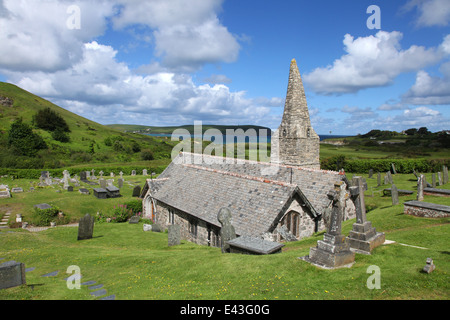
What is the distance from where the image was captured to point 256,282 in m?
8.43

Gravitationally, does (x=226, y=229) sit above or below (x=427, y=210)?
below

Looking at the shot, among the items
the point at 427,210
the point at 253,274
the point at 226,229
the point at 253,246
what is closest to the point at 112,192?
the point at 226,229

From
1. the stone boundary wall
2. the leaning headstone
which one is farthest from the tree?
the leaning headstone

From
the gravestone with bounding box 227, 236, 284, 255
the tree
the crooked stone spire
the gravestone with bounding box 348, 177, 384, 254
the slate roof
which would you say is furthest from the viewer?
the tree

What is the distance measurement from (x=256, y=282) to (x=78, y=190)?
3427 centimetres

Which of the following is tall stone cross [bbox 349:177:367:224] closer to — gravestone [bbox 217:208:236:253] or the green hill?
gravestone [bbox 217:208:236:253]

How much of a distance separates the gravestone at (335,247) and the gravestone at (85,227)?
609 inches

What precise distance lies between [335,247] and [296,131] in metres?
19.7

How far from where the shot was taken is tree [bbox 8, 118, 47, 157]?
179 ft

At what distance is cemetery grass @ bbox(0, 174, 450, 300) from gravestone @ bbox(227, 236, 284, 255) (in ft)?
1.93

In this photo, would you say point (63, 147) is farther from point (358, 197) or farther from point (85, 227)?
point (358, 197)

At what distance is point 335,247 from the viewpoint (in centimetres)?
877
